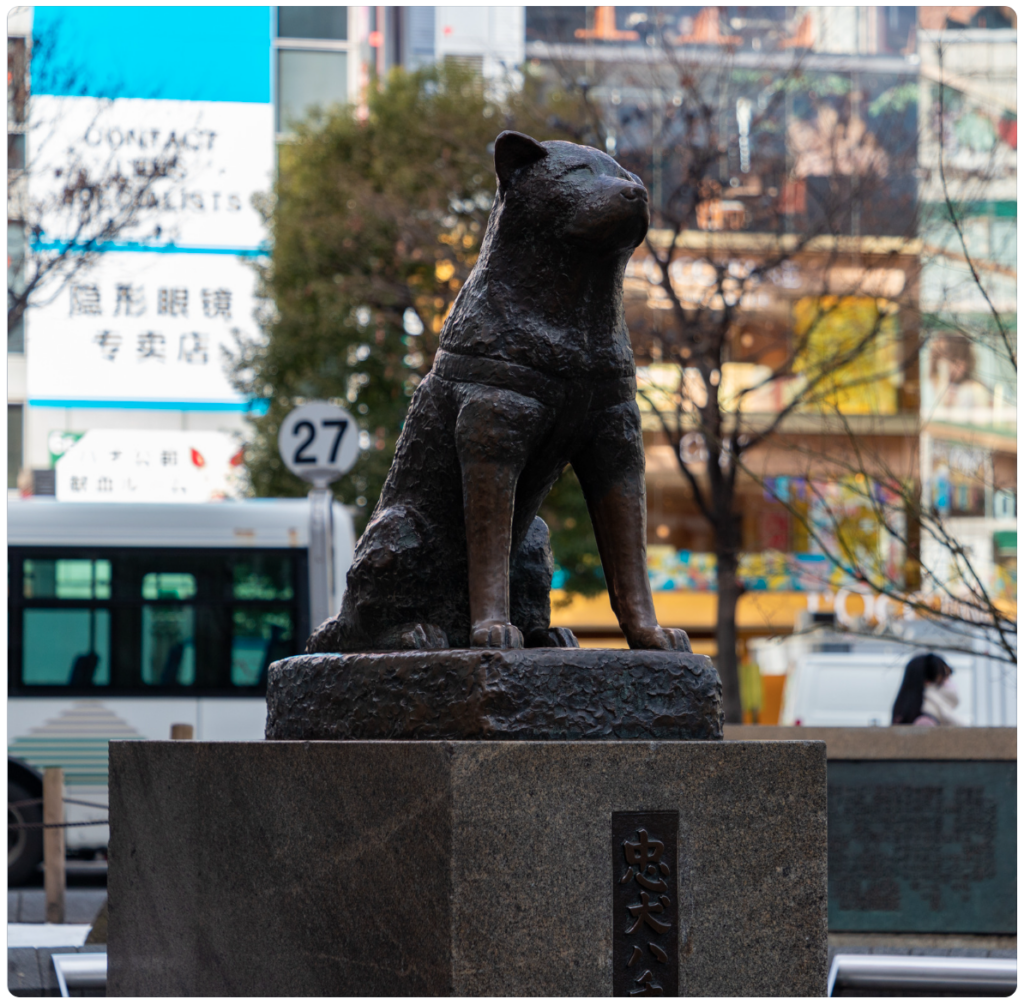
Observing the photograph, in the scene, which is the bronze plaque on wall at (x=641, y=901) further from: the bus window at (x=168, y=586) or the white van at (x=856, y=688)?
the white van at (x=856, y=688)

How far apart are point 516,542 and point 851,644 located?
14487 mm

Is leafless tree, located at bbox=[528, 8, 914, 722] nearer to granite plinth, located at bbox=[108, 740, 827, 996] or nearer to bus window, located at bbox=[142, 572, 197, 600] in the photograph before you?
bus window, located at bbox=[142, 572, 197, 600]

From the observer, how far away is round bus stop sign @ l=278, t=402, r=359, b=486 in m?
10.8

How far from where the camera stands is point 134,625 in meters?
12.6

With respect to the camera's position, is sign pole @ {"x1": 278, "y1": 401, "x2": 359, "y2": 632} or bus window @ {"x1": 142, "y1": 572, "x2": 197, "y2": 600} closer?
sign pole @ {"x1": 278, "y1": 401, "x2": 359, "y2": 632}

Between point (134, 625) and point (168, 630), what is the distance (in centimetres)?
30

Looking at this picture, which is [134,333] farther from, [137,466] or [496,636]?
[496,636]

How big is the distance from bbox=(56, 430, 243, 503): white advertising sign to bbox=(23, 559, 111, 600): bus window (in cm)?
751

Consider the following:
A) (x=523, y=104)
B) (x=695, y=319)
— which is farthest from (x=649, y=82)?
(x=695, y=319)

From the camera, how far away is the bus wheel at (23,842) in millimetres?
11984

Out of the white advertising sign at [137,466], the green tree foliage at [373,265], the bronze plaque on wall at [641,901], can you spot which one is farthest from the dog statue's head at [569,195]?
the white advertising sign at [137,466]

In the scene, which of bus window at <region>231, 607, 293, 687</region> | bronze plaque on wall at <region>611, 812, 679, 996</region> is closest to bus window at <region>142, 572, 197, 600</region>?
bus window at <region>231, 607, 293, 687</region>

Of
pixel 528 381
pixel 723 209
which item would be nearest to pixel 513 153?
Answer: pixel 528 381

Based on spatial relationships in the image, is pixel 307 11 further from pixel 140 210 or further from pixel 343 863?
pixel 343 863
